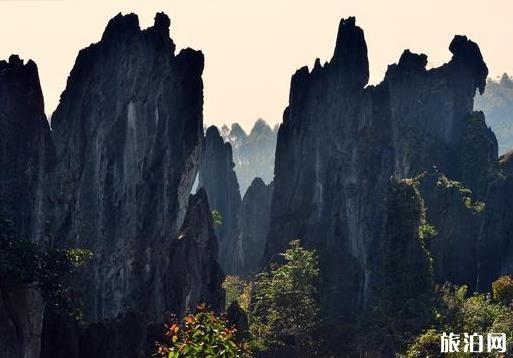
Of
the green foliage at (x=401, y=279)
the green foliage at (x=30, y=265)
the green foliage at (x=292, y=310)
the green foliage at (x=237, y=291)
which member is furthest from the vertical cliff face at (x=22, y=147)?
the green foliage at (x=237, y=291)

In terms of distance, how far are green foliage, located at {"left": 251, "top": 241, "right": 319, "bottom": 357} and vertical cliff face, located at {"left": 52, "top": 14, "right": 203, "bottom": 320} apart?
8141 millimetres

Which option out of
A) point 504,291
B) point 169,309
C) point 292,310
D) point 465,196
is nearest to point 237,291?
point 292,310

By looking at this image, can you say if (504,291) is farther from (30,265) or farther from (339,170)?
(30,265)

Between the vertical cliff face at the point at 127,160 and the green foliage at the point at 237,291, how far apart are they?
15.3 metres

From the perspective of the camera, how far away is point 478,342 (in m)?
42.3

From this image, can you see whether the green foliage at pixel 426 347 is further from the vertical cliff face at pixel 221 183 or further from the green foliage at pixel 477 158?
the vertical cliff face at pixel 221 183

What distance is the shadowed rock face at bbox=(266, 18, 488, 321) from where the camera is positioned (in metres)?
66.7

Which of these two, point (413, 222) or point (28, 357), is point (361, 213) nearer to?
point (413, 222)

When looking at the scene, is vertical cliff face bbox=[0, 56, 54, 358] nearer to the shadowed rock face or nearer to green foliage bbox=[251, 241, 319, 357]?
green foliage bbox=[251, 241, 319, 357]

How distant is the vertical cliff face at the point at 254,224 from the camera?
314 feet

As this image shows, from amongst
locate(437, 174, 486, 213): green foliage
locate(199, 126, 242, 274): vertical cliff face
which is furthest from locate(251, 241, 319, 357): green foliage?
locate(199, 126, 242, 274): vertical cliff face

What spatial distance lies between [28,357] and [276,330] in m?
26.3

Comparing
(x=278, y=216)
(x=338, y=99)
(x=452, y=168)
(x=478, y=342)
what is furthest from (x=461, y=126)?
(x=478, y=342)

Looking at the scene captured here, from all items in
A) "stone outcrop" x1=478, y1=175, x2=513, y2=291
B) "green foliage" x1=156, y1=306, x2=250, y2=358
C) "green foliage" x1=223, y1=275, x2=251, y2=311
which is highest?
"stone outcrop" x1=478, y1=175, x2=513, y2=291
